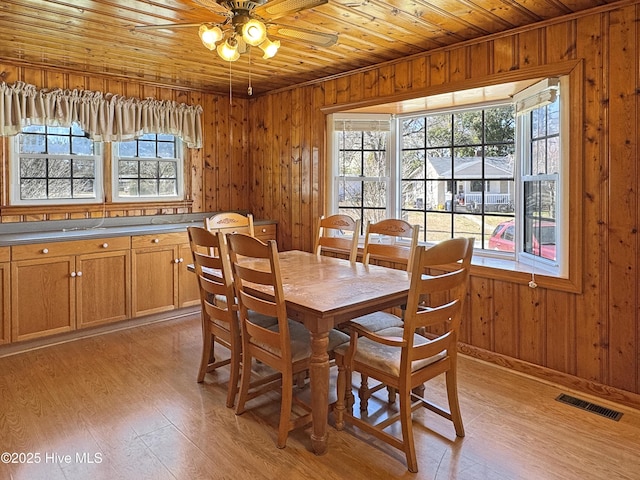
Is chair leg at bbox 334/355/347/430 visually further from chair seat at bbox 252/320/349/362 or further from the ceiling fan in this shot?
the ceiling fan

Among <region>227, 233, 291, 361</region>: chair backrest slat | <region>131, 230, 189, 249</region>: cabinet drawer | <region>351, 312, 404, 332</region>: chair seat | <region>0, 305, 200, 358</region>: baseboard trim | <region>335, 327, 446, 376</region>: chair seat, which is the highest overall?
<region>131, 230, 189, 249</region>: cabinet drawer

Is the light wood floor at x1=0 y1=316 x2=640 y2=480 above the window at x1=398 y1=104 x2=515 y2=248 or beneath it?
beneath

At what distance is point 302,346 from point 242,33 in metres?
1.59

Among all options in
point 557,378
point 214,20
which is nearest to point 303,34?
point 214,20

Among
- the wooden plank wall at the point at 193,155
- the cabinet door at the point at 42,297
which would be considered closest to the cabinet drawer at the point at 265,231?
the wooden plank wall at the point at 193,155

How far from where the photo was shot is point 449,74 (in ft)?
11.5

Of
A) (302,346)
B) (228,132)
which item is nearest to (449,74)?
A: (302,346)

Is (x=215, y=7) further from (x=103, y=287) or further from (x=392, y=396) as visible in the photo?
(x=103, y=287)

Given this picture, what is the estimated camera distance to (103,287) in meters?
3.98

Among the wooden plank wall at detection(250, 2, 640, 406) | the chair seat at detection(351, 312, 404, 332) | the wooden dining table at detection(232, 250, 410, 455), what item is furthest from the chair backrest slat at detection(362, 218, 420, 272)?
the wooden plank wall at detection(250, 2, 640, 406)

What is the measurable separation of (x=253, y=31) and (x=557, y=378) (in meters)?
2.78

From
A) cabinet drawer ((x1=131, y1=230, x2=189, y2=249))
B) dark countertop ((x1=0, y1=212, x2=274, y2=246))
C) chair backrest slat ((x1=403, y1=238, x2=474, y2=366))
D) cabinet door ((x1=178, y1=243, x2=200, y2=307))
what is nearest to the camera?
chair backrest slat ((x1=403, y1=238, x2=474, y2=366))

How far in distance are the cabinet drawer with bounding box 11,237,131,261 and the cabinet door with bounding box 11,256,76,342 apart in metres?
0.05

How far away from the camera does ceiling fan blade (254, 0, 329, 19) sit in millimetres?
2104
